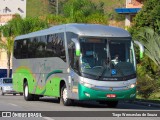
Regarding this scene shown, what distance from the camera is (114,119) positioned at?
740 inches

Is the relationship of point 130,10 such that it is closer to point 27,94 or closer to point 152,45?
point 152,45

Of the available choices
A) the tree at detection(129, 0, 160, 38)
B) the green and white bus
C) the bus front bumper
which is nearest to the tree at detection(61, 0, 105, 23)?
the tree at detection(129, 0, 160, 38)

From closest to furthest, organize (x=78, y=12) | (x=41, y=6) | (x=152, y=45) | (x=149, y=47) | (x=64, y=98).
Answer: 1. (x=64, y=98)
2. (x=152, y=45)
3. (x=149, y=47)
4. (x=78, y=12)
5. (x=41, y=6)

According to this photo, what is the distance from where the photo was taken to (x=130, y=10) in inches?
2140

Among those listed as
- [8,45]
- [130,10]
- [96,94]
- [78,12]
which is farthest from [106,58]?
[8,45]

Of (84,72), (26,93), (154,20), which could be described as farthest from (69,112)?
(154,20)

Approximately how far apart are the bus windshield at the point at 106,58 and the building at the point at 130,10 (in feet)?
96.1

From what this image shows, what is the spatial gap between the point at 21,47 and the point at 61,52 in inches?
291

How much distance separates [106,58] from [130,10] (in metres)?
A: 31.2

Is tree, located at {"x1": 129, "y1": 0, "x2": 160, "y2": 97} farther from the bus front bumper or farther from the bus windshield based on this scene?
the bus front bumper

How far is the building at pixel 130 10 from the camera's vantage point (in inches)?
2140

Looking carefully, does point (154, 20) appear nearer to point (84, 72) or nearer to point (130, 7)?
point (130, 7)

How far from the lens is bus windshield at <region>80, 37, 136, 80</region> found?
23.5m

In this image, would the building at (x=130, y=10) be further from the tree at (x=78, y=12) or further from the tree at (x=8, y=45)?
the tree at (x=8, y=45)
